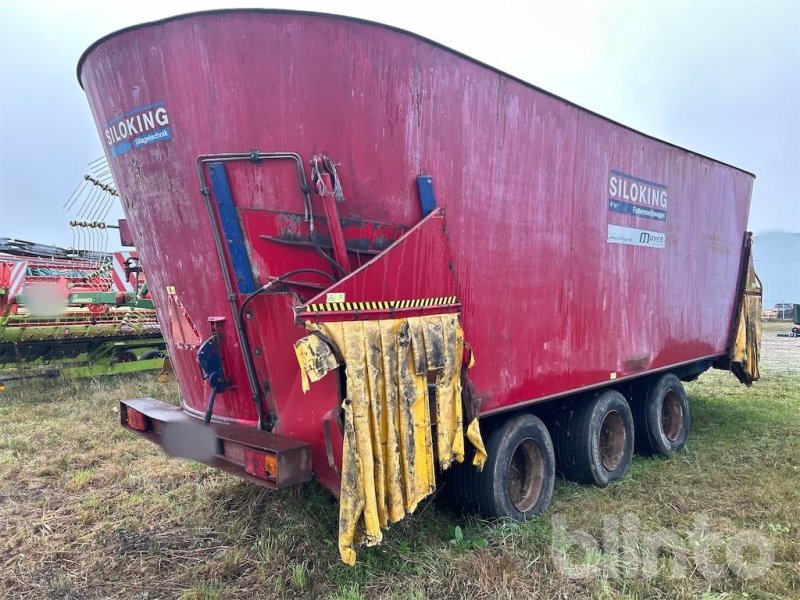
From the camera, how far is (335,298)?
2.86m

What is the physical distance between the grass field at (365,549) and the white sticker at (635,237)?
84.2 inches

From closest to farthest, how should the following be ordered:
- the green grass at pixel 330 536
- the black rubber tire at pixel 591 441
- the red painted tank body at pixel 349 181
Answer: the red painted tank body at pixel 349 181
the green grass at pixel 330 536
the black rubber tire at pixel 591 441

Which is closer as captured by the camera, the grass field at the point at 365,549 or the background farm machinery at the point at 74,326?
the grass field at the point at 365,549

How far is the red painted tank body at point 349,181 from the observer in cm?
307

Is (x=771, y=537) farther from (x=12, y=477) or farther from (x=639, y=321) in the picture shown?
(x=12, y=477)

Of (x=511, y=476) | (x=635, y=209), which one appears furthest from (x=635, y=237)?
(x=511, y=476)

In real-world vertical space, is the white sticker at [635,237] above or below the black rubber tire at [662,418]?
above

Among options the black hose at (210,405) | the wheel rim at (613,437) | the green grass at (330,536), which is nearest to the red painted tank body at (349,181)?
the black hose at (210,405)

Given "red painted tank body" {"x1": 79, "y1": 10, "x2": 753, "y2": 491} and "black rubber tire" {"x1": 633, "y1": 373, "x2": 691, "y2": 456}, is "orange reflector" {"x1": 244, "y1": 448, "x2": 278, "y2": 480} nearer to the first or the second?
"red painted tank body" {"x1": 79, "y1": 10, "x2": 753, "y2": 491}

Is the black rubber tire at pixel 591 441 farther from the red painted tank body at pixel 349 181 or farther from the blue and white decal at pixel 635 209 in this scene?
the blue and white decal at pixel 635 209

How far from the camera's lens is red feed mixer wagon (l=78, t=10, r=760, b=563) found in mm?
2994

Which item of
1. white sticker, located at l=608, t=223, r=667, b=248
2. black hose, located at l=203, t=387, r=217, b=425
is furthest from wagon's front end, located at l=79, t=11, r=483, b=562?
white sticker, located at l=608, t=223, r=667, b=248

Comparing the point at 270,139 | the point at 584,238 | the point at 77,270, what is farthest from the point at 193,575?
the point at 77,270

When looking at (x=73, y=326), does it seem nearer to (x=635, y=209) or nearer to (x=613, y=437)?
(x=613, y=437)
